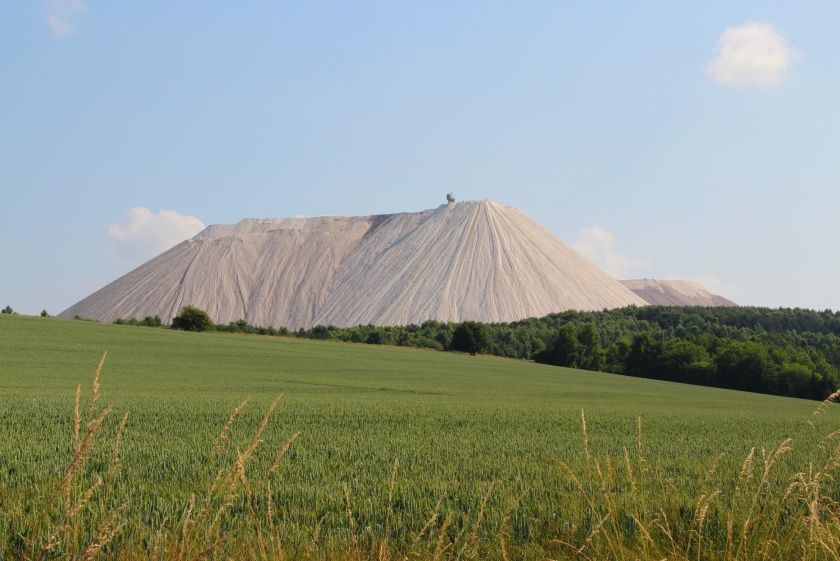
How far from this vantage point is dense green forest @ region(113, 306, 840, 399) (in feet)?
222

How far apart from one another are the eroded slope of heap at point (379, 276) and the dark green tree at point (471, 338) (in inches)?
1838

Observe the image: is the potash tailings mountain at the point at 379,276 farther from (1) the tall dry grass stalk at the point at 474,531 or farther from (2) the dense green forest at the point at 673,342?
(1) the tall dry grass stalk at the point at 474,531

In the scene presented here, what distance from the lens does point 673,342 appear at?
3157 inches

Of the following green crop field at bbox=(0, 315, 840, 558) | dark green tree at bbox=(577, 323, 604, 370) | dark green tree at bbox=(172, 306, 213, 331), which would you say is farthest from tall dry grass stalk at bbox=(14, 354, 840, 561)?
dark green tree at bbox=(577, 323, 604, 370)

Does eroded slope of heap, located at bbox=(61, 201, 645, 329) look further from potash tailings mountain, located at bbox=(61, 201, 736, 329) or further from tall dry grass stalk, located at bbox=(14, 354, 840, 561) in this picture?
tall dry grass stalk, located at bbox=(14, 354, 840, 561)

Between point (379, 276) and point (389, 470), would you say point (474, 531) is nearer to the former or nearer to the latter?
point (389, 470)

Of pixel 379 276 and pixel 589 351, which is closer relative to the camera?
pixel 589 351

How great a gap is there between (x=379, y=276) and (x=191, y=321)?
223 feet

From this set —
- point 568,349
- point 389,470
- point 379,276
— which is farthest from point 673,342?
point 379,276

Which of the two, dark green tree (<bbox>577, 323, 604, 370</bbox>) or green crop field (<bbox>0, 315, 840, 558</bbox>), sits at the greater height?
dark green tree (<bbox>577, 323, 604, 370</bbox>)

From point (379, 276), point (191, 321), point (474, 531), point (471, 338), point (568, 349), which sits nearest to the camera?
point (474, 531)

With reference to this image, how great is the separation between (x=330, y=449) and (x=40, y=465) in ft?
13.3

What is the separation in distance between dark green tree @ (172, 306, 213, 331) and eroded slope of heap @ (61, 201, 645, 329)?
52496 mm

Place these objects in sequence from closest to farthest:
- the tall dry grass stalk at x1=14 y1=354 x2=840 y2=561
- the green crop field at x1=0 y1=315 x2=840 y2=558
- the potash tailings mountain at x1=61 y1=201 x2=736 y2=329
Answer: the tall dry grass stalk at x1=14 y1=354 x2=840 y2=561 → the green crop field at x1=0 y1=315 x2=840 y2=558 → the potash tailings mountain at x1=61 y1=201 x2=736 y2=329
